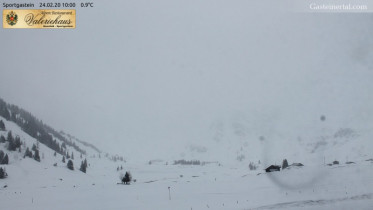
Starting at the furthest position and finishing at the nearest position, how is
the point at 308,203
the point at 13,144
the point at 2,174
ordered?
the point at 13,144, the point at 2,174, the point at 308,203

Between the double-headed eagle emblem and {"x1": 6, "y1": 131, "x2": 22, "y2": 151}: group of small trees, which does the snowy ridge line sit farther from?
{"x1": 6, "y1": 131, "x2": 22, "y2": 151}: group of small trees

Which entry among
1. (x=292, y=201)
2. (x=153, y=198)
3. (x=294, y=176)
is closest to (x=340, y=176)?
(x=294, y=176)

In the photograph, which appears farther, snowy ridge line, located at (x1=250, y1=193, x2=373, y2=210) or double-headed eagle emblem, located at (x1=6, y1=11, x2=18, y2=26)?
double-headed eagle emblem, located at (x1=6, y1=11, x2=18, y2=26)

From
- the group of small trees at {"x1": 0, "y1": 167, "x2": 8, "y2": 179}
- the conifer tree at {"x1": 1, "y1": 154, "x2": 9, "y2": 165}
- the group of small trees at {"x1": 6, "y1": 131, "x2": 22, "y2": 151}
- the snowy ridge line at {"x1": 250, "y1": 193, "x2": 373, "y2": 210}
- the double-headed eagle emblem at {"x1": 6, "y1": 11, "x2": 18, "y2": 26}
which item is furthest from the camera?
the group of small trees at {"x1": 6, "y1": 131, "x2": 22, "y2": 151}

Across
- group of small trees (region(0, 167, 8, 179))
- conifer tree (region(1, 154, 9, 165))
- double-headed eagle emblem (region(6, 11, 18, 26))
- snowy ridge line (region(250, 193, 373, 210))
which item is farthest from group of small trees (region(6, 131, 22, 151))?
snowy ridge line (region(250, 193, 373, 210))

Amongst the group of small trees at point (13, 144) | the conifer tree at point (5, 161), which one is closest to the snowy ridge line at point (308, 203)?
the conifer tree at point (5, 161)

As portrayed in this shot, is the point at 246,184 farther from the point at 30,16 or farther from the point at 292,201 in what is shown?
the point at 30,16

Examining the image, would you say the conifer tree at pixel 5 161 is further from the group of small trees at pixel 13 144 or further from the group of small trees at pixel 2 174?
the group of small trees at pixel 13 144

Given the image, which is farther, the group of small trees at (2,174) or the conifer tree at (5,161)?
the conifer tree at (5,161)

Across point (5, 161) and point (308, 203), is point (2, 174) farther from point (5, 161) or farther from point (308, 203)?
point (308, 203)

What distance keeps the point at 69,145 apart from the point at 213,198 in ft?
494

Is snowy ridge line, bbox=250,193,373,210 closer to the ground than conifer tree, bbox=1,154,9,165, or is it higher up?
closer to the ground

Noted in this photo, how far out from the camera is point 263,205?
31062mm

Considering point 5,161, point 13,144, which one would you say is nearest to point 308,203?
point 5,161
